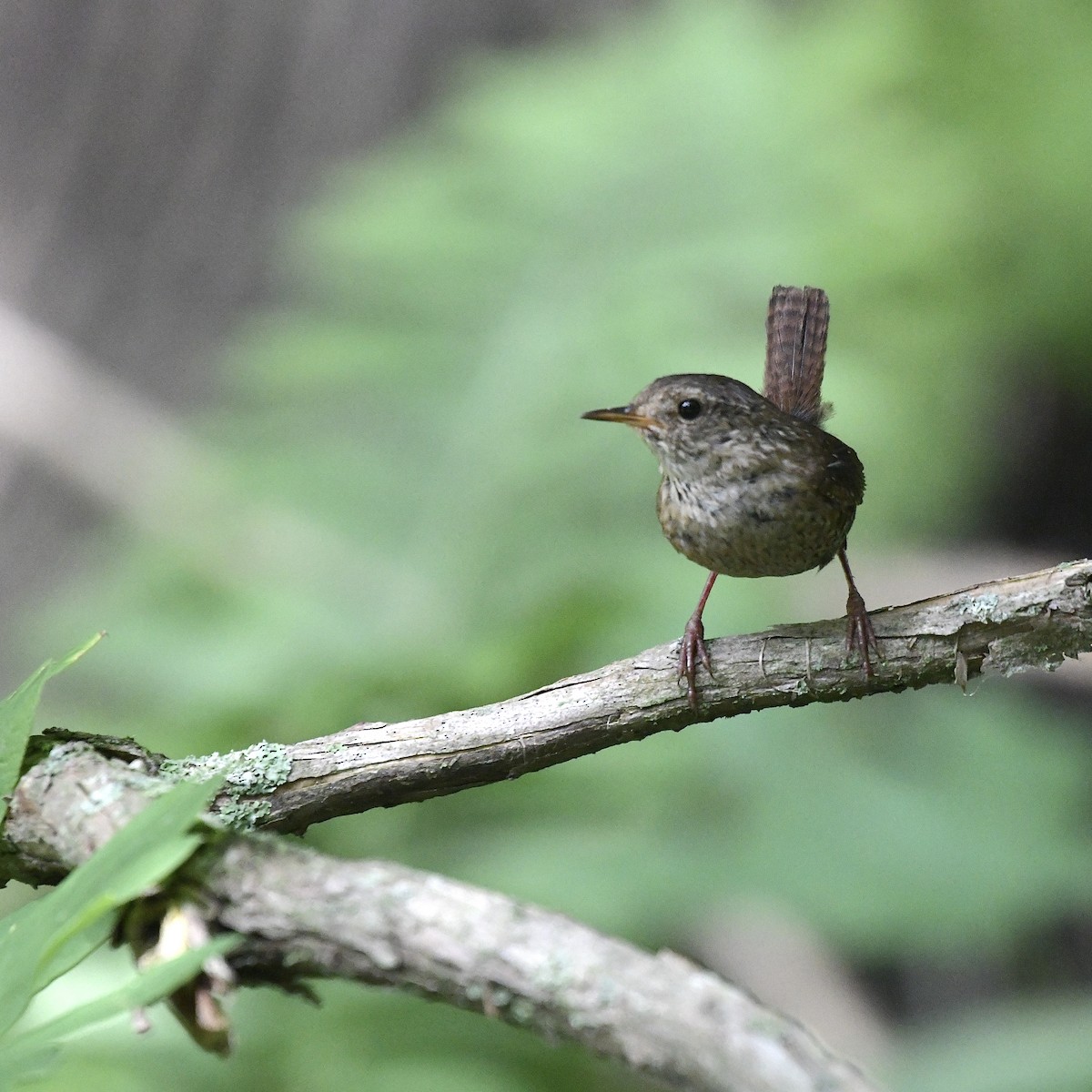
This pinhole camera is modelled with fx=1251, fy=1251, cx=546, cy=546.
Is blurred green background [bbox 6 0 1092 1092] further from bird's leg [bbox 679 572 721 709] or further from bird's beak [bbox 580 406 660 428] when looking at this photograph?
bird's leg [bbox 679 572 721 709]

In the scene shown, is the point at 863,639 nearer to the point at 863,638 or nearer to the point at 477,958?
the point at 863,638

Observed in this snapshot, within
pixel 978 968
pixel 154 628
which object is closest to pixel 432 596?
pixel 154 628

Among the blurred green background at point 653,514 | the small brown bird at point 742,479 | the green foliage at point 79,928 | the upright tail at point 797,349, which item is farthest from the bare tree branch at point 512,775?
the blurred green background at point 653,514

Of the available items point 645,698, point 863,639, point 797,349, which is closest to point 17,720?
point 645,698

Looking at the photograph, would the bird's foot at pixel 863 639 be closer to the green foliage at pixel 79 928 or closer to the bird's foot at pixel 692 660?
the bird's foot at pixel 692 660

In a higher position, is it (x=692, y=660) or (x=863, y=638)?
(x=863, y=638)
